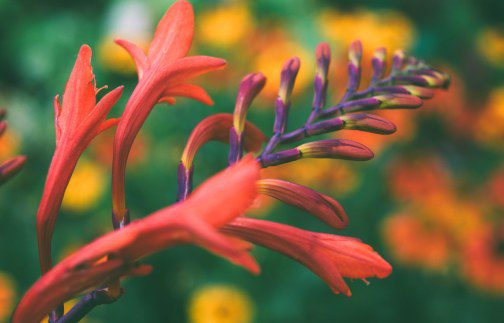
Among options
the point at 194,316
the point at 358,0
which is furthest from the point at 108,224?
the point at 358,0

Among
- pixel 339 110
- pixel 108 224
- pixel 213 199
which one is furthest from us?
pixel 108 224

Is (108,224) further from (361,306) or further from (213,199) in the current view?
(213,199)

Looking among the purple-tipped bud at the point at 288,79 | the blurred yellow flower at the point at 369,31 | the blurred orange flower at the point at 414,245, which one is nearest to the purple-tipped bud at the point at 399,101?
the purple-tipped bud at the point at 288,79

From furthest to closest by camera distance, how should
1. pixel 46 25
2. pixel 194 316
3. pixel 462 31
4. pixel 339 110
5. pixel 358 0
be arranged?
pixel 358 0 → pixel 46 25 → pixel 462 31 → pixel 194 316 → pixel 339 110

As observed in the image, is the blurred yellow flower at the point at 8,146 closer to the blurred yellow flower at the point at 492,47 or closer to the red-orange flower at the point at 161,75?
the red-orange flower at the point at 161,75

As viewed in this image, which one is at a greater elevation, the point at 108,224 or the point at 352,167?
the point at 352,167

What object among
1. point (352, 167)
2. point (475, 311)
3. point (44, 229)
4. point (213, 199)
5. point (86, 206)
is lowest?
point (86, 206)
